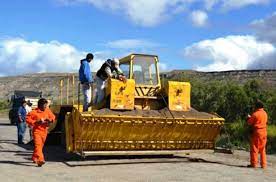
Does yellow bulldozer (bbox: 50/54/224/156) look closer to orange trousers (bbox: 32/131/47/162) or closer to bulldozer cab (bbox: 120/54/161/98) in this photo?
bulldozer cab (bbox: 120/54/161/98)

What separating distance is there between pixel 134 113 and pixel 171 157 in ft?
6.66

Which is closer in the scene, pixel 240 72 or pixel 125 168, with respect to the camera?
pixel 125 168

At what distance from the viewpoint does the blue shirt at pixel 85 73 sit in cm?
1305

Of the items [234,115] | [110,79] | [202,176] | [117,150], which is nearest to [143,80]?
[110,79]

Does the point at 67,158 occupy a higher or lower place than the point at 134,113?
lower

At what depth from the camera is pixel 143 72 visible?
14.1 metres

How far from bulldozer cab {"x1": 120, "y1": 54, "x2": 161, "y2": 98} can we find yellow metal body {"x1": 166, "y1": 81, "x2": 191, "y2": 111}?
0.77m

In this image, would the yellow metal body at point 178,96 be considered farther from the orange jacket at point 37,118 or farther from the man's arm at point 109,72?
the orange jacket at point 37,118

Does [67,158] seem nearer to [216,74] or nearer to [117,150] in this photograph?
[117,150]

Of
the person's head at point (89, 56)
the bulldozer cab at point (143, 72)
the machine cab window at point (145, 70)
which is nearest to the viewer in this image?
the person's head at point (89, 56)

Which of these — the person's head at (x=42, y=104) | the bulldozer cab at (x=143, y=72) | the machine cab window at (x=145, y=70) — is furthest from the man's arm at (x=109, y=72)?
the person's head at (x=42, y=104)

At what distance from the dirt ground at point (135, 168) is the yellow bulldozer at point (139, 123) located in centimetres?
38

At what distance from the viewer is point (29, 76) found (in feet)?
338

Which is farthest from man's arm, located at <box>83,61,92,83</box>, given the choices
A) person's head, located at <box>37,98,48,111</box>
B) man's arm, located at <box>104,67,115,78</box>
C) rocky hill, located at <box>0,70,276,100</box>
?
rocky hill, located at <box>0,70,276,100</box>
